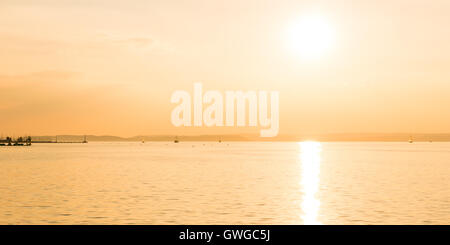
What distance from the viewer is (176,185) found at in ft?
212

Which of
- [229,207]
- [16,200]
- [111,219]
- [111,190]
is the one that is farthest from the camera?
[111,190]

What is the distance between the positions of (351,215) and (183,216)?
39.5 feet
